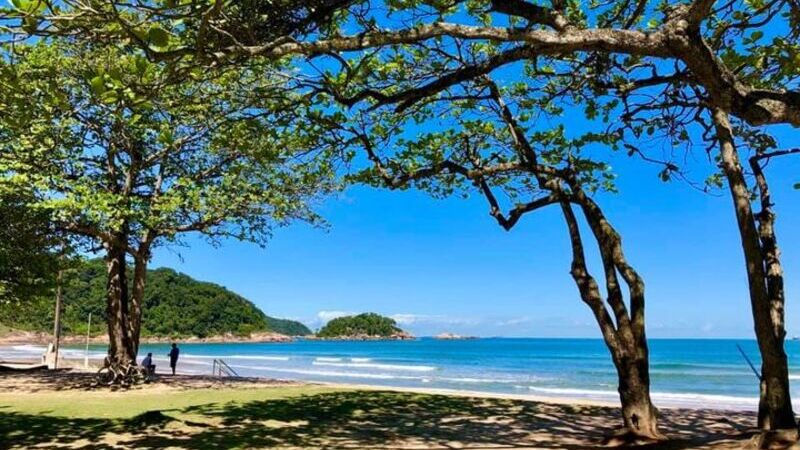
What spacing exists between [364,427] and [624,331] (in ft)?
11.8

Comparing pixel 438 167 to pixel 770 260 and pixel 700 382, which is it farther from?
pixel 700 382

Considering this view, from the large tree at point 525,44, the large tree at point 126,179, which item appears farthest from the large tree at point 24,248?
the large tree at point 525,44

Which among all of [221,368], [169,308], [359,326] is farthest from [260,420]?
[359,326]

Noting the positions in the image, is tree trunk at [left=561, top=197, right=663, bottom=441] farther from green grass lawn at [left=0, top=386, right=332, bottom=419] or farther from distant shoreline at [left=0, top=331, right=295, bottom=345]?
distant shoreline at [left=0, top=331, right=295, bottom=345]

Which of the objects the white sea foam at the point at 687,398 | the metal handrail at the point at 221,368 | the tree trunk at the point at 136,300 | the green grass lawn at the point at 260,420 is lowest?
the white sea foam at the point at 687,398

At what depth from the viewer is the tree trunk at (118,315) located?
1567cm

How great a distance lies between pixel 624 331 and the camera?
7.38 m

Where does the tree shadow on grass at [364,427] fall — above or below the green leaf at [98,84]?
below

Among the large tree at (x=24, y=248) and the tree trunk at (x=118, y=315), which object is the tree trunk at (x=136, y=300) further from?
the large tree at (x=24, y=248)

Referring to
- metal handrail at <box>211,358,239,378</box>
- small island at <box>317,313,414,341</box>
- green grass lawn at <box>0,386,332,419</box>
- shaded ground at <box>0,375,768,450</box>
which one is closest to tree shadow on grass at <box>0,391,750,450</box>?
shaded ground at <box>0,375,768,450</box>

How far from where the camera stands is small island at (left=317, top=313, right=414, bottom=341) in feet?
518

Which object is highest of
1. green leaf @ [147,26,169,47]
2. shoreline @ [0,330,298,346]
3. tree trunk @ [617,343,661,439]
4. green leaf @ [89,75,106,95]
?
green leaf @ [147,26,169,47]

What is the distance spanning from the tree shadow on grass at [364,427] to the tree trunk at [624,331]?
1.34 feet

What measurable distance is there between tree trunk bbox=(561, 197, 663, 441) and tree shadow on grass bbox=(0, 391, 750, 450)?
0.41 m
